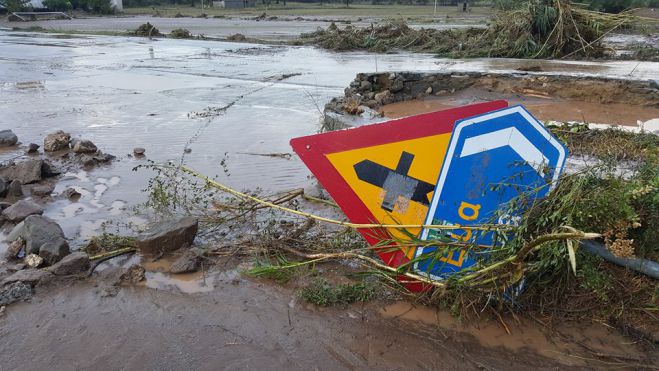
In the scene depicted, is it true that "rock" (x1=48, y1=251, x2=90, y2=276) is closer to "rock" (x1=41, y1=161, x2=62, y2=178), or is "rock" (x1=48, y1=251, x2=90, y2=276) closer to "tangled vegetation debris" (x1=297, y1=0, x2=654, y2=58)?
"rock" (x1=41, y1=161, x2=62, y2=178)

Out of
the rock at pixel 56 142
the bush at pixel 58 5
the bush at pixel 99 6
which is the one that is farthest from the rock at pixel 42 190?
the bush at pixel 99 6

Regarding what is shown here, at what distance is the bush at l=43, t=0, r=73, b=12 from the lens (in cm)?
3988

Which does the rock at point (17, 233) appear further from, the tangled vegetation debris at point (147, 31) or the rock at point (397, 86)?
the tangled vegetation debris at point (147, 31)

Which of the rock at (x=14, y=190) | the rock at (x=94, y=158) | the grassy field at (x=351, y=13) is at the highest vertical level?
the grassy field at (x=351, y=13)

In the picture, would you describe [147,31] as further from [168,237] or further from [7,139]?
[168,237]

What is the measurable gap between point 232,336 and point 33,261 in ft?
5.45

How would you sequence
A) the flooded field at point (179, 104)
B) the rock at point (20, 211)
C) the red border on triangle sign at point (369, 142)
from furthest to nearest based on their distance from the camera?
the flooded field at point (179, 104) → the rock at point (20, 211) → the red border on triangle sign at point (369, 142)

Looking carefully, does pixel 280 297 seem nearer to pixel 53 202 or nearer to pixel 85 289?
pixel 85 289

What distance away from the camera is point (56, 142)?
636 centimetres

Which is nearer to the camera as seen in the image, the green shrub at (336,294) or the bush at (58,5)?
the green shrub at (336,294)

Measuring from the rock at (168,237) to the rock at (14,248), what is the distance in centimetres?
85

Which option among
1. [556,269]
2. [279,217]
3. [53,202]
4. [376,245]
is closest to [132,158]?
[53,202]

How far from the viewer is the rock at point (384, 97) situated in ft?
26.3

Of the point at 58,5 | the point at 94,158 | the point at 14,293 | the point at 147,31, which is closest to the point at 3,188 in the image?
the point at 94,158
